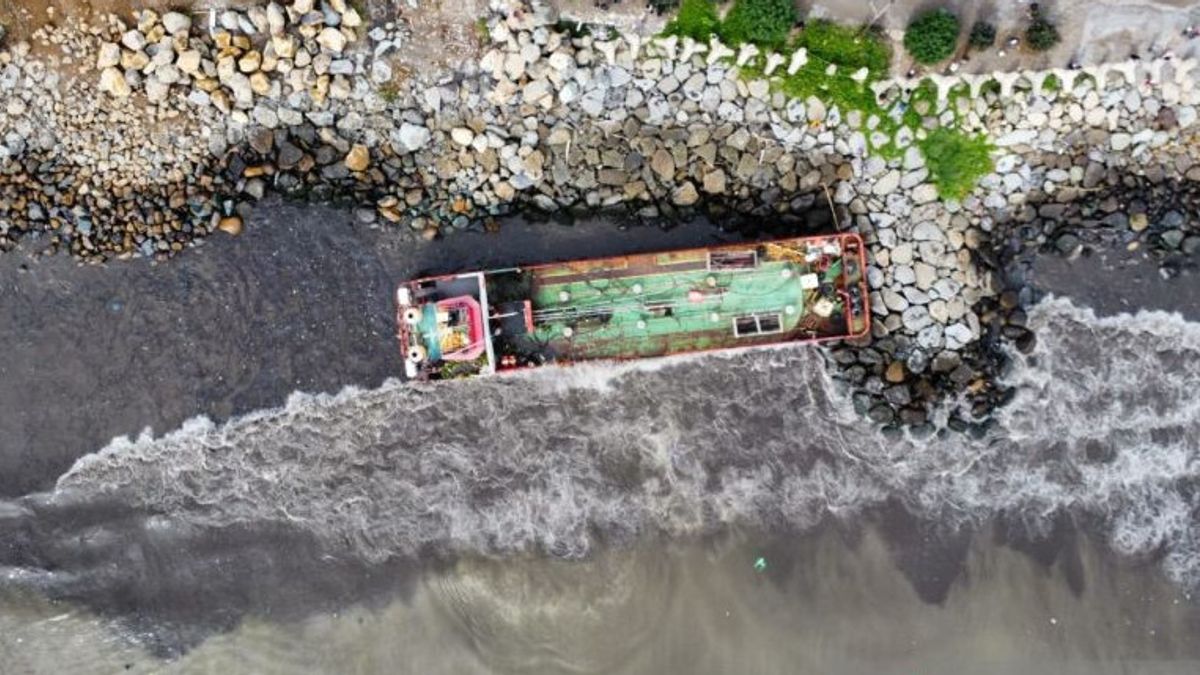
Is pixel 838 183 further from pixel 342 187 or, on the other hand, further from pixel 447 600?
pixel 447 600

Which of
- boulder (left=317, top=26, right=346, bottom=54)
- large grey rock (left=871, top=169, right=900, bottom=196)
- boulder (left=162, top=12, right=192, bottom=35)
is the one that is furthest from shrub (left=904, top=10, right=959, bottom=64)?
boulder (left=162, top=12, right=192, bottom=35)

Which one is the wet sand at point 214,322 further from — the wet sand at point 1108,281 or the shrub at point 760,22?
the wet sand at point 1108,281

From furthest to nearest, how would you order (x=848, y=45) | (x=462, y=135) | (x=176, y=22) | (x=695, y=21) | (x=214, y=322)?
(x=214, y=322) < (x=462, y=135) < (x=176, y=22) < (x=695, y=21) < (x=848, y=45)

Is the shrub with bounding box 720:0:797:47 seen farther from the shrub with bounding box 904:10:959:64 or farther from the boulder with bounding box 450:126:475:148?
the boulder with bounding box 450:126:475:148

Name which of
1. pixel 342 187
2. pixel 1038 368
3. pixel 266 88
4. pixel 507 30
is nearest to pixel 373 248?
pixel 342 187

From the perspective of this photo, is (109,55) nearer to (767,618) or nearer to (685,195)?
(685,195)

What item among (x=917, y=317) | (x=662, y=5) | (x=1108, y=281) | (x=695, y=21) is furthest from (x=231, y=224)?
(x=1108, y=281)
